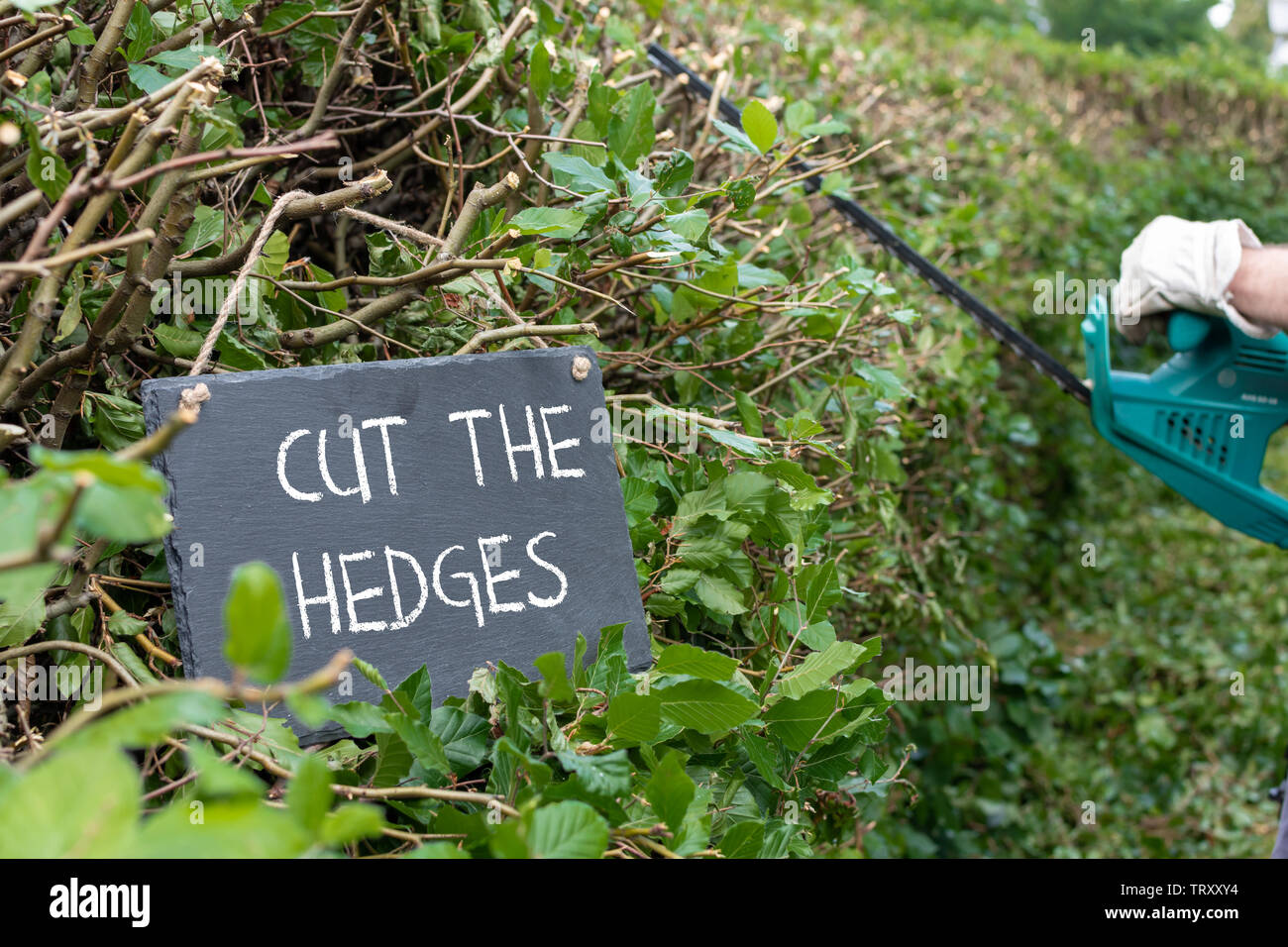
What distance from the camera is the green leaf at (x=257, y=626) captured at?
1.84ft

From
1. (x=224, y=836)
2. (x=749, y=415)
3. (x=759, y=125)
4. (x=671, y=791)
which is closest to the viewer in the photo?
(x=224, y=836)

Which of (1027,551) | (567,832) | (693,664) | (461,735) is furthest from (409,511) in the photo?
(1027,551)

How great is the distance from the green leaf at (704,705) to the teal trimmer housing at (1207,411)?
171 cm

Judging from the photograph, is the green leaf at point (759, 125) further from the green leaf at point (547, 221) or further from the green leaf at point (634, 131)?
the green leaf at point (547, 221)

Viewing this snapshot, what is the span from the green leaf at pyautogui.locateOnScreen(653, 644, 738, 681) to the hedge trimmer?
1.50m

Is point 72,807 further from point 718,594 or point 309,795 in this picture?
point 718,594

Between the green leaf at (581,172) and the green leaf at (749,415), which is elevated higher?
the green leaf at (581,172)

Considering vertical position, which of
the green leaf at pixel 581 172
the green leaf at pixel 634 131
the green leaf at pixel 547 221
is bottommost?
the green leaf at pixel 547 221

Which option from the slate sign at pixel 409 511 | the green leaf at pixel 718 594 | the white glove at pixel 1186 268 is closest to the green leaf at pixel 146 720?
the slate sign at pixel 409 511

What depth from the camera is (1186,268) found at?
7.07 ft

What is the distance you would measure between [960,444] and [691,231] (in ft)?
6.06

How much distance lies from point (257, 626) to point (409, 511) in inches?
25.9

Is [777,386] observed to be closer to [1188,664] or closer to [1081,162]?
[1188,664]

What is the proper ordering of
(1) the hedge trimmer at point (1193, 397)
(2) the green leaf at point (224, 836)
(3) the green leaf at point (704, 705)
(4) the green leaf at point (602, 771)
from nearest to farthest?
(2) the green leaf at point (224, 836), (4) the green leaf at point (602, 771), (3) the green leaf at point (704, 705), (1) the hedge trimmer at point (1193, 397)
